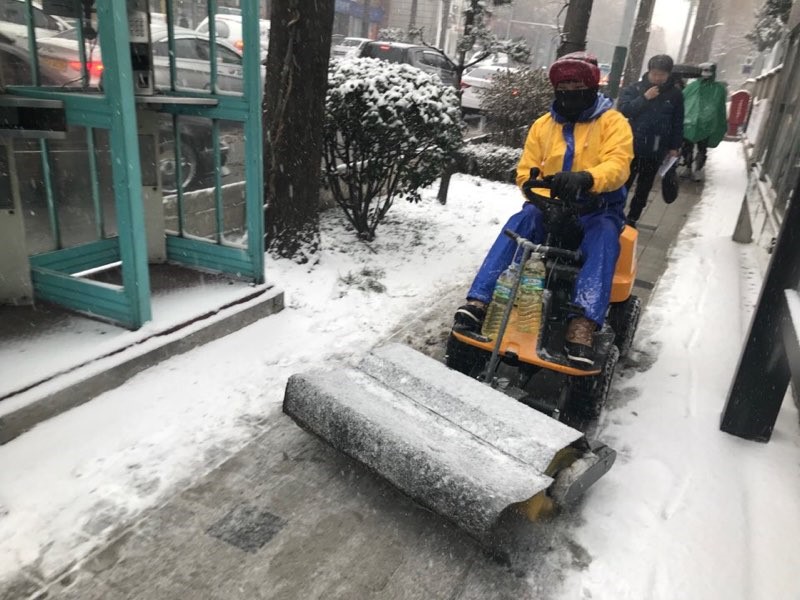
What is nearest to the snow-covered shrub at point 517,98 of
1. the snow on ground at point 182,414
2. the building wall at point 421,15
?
the snow on ground at point 182,414

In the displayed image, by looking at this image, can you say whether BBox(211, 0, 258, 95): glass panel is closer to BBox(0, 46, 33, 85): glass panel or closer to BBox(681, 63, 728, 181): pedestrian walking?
BBox(0, 46, 33, 85): glass panel

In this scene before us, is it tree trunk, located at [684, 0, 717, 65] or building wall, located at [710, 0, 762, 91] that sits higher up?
building wall, located at [710, 0, 762, 91]

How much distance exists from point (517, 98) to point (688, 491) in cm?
884

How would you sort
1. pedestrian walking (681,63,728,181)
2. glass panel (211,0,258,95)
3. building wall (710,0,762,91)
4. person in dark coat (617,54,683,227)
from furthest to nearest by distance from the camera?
1. building wall (710,0,762,91)
2. pedestrian walking (681,63,728,181)
3. person in dark coat (617,54,683,227)
4. glass panel (211,0,258,95)

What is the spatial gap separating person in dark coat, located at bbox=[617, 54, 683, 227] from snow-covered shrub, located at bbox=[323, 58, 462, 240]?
193 centimetres

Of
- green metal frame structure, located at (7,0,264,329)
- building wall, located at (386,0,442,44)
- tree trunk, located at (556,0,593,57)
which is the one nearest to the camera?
green metal frame structure, located at (7,0,264,329)

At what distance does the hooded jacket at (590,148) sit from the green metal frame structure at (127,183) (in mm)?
1830

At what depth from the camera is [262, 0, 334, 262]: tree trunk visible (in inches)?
193

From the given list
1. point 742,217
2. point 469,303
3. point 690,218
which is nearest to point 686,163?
point 690,218

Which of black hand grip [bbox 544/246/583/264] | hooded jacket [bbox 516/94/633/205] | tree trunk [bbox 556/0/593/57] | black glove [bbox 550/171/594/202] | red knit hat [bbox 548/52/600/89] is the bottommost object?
black hand grip [bbox 544/246/583/264]

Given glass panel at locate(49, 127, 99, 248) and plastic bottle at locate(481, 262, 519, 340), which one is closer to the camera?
plastic bottle at locate(481, 262, 519, 340)

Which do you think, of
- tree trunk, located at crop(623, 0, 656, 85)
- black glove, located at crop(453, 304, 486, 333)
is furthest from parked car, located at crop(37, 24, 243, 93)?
tree trunk, located at crop(623, 0, 656, 85)

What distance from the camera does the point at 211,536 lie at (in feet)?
7.90

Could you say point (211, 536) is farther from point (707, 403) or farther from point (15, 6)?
point (15, 6)
